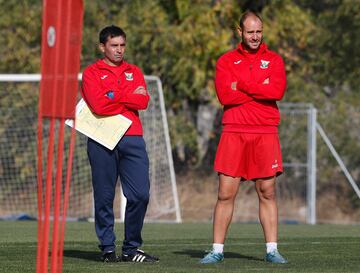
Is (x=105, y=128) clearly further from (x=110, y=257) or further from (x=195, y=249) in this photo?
(x=195, y=249)

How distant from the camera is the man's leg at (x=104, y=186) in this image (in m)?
10.2

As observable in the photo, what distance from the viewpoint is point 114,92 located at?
33.3 ft

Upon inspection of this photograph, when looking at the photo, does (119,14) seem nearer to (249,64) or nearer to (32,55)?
(32,55)

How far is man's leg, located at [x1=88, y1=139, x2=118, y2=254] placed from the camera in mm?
10203

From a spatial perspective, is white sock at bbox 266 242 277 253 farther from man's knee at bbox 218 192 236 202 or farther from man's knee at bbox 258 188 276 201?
man's knee at bbox 218 192 236 202

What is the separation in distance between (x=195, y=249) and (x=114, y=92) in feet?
8.87

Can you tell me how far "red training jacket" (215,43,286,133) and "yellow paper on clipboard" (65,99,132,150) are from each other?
850 millimetres

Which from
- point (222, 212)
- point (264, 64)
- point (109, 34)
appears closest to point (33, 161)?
point (109, 34)

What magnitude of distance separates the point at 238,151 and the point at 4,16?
19.6m

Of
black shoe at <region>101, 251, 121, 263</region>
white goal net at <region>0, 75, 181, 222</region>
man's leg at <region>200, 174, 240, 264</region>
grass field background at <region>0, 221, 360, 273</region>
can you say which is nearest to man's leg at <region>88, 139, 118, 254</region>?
black shoe at <region>101, 251, 121, 263</region>

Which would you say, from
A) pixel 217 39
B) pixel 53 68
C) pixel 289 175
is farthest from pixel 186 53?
pixel 53 68

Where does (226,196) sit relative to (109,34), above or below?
below

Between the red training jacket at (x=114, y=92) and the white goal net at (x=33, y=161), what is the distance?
487 inches

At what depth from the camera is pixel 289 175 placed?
2533 centimetres
